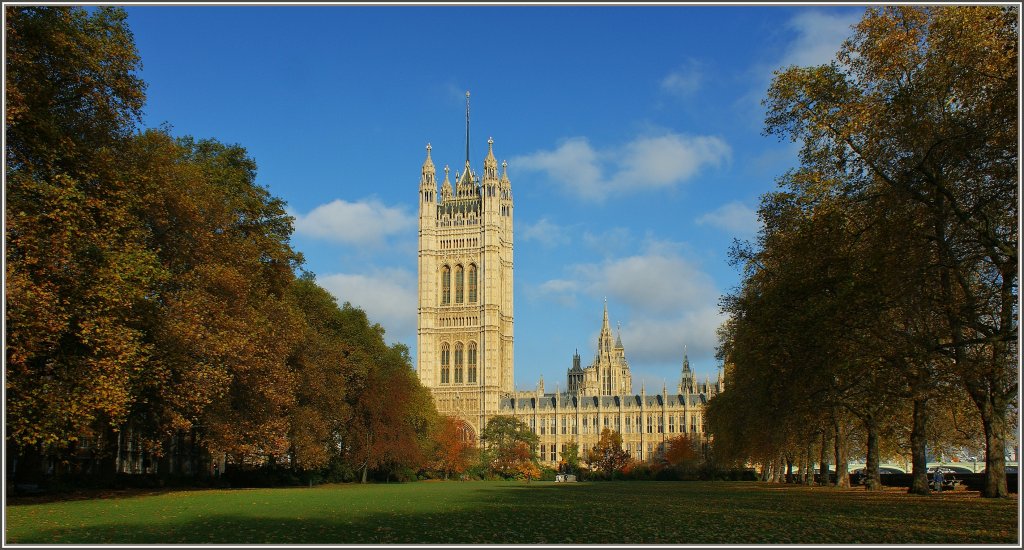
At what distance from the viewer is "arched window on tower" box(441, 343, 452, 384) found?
136 metres

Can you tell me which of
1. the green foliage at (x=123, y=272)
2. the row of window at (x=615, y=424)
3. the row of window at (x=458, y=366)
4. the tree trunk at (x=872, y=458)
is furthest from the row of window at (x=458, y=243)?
the tree trunk at (x=872, y=458)

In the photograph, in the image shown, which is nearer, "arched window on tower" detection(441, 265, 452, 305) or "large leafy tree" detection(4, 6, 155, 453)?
"large leafy tree" detection(4, 6, 155, 453)

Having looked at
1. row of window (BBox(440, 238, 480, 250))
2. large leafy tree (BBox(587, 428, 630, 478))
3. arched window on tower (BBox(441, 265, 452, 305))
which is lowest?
large leafy tree (BBox(587, 428, 630, 478))

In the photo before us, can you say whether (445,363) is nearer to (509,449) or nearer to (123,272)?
Answer: (509,449)

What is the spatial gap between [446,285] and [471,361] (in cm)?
1282

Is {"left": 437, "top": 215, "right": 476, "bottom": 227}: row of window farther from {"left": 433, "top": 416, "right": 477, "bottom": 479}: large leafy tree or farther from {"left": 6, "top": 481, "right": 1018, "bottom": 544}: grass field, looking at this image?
{"left": 6, "top": 481, "right": 1018, "bottom": 544}: grass field

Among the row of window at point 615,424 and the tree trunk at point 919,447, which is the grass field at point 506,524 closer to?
the tree trunk at point 919,447

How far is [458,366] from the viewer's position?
136 metres

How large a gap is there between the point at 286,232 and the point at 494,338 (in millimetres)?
93217

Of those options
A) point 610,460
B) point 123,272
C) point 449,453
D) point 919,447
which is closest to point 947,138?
point 919,447

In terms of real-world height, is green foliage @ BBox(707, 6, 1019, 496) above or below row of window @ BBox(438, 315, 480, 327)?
below

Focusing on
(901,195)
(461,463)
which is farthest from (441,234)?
(901,195)

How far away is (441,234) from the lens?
454ft

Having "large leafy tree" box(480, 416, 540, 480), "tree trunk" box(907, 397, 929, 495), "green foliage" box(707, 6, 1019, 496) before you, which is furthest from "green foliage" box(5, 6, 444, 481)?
"large leafy tree" box(480, 416, 540, 480)
